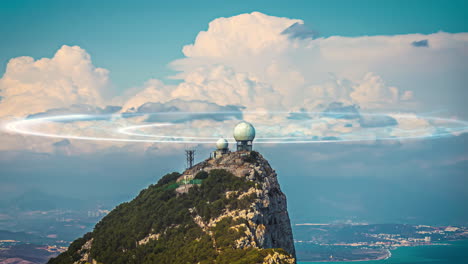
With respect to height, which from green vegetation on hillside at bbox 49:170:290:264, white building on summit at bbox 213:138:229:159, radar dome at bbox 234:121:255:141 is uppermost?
radar dome at bbox 234:121:255:141

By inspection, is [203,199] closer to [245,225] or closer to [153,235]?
[153,235]

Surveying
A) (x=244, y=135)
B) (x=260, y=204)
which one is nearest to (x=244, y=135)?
(x=244, y=135)

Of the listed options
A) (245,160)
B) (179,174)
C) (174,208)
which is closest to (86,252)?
(174,208)

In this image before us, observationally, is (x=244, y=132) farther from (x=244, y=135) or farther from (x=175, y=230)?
(x=175, y=230)

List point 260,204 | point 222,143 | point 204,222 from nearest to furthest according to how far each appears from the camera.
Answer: point 260,204
point 204,222
point 222,143

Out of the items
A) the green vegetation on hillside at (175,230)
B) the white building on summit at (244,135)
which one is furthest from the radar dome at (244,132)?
the green vegetation on hillside at (175,230)

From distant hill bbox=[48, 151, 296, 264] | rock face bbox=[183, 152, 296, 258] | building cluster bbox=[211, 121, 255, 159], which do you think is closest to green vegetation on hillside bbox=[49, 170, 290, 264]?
distant hill bbox=[48, 151, 296, 264]

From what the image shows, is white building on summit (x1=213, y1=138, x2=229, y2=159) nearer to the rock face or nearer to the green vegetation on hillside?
the rock face

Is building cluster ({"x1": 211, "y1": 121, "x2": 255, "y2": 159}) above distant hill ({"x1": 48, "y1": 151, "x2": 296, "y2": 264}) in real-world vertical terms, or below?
above
